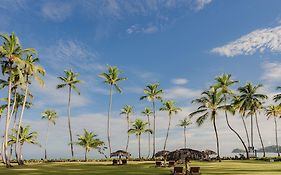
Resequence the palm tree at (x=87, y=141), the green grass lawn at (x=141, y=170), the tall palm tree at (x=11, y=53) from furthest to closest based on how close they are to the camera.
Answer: the palm tree at (x=87, y=141), the tall palm tree at (x=11, y=53), the green grass lawn at (x=141, y=170)

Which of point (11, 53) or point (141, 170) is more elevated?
point (11, 53)

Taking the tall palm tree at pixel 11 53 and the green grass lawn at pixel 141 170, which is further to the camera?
the tall palm tree at pixel 11 53

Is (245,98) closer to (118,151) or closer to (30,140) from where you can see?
(118,151)

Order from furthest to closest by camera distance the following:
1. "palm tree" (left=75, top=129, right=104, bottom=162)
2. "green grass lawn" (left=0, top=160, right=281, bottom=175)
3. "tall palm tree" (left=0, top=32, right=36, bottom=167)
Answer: "palm tree" (left=75, top=129, right=104, bottom=162)
"tall palm tree" (left=0, top=32, right=36, bottom=167)
"green grass lawn" (left=0, top=160, right=281, bottom=175)

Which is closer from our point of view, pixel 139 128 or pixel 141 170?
pixel 141 170

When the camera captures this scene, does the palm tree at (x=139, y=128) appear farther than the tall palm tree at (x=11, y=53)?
Yes

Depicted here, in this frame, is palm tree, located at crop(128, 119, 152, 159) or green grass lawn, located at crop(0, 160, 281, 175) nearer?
green grass lawn, located at crop(0, 160, 281, 175)

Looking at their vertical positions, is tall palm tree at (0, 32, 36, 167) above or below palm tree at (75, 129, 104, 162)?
above

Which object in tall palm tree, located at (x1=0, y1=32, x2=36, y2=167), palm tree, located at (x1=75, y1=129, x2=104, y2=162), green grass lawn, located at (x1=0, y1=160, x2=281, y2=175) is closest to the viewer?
green grass lawn, located at (x1=0, y1=160, x2=281, y2=175)

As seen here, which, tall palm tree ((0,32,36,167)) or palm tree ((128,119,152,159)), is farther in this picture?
palm tree ((128,119,152,159))

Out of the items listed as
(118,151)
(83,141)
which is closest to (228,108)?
(118,151)

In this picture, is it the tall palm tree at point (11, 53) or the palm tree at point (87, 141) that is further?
the palm tree at point (87, 141)

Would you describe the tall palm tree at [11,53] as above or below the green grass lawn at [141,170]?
above

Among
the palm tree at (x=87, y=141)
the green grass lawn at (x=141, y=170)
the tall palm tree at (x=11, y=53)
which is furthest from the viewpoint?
the palm tree at (x=87, y=141)
